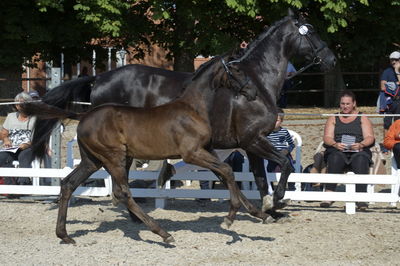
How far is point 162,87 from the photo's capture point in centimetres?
885

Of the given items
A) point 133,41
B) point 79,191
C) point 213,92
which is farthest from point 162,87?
point 133,41

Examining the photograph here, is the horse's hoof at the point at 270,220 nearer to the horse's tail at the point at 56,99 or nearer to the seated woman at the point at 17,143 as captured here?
the horse's tail at the point at 56,99

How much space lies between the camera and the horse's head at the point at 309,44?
8641mm

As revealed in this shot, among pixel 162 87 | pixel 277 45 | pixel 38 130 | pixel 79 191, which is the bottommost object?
pixel 79 191

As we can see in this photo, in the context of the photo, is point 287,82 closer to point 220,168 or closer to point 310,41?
point 310,41

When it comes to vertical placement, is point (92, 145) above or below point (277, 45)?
below

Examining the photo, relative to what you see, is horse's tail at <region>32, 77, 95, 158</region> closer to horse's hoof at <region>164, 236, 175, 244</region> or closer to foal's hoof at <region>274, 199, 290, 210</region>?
horse's hoof at <region>164, 236, 175, 244</region>

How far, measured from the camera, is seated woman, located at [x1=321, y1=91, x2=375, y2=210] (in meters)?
9.38

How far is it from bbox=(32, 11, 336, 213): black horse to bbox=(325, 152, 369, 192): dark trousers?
1194 millimetres

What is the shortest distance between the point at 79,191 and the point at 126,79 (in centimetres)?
190

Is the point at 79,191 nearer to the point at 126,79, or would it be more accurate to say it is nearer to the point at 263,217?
the point at 126,79

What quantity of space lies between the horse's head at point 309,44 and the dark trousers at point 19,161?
4165mm

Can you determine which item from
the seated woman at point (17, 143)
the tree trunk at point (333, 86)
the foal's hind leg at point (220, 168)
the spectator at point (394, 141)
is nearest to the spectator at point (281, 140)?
the spectator at point (394, 141)

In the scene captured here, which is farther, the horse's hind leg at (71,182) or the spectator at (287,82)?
the spectator at (287,82)
